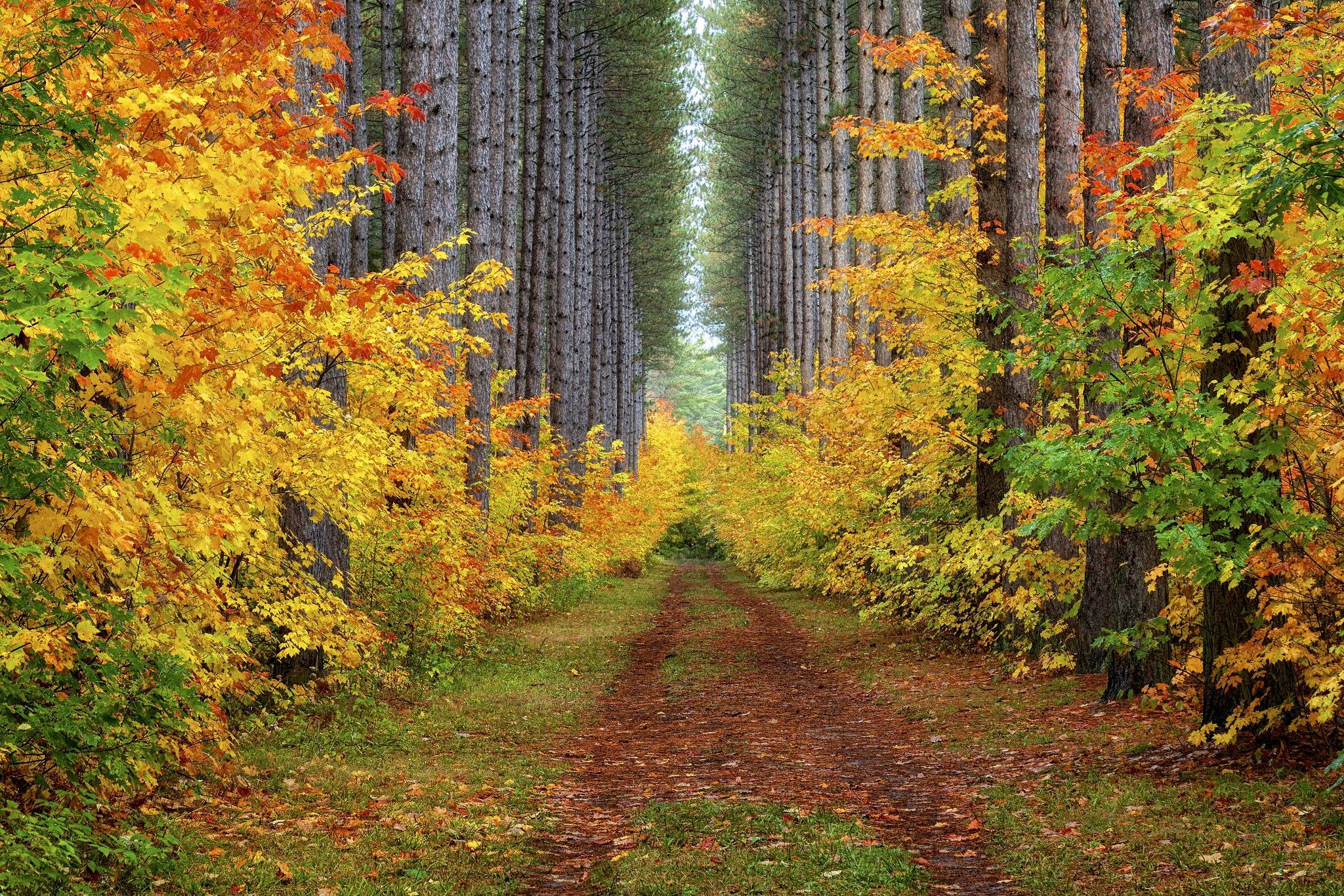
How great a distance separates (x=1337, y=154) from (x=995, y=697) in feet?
25.0

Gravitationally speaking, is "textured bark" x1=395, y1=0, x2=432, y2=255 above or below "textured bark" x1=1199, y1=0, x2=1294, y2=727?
above

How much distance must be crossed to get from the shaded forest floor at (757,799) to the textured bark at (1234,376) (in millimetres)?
469

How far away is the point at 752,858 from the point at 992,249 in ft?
28.7

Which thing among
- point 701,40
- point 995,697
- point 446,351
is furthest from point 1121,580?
point 701,40

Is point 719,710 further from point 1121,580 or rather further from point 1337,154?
point 1337,154

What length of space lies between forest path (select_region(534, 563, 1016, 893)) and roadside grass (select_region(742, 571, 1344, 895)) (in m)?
0.30

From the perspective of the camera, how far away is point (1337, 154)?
13.8ft

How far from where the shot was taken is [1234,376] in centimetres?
693

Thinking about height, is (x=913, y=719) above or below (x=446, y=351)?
below

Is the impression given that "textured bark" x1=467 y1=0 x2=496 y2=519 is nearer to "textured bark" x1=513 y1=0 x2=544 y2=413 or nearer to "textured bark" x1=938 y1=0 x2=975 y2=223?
"textured bark" x1=513 y1=0 x2=544 y2=413

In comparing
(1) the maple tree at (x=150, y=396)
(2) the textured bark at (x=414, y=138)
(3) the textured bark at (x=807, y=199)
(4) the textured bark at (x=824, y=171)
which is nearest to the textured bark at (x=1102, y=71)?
(1) the maple tree at (x=150, y=396)

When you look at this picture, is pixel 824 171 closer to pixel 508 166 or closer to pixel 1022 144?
pixel 508 166

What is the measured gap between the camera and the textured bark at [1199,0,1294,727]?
22.4 ft

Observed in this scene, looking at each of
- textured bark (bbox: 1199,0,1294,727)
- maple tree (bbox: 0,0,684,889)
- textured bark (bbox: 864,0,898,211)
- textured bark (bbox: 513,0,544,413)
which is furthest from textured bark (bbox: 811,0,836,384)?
maple tree (bbox: 0,0,684,889)
